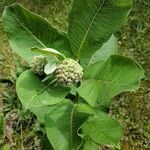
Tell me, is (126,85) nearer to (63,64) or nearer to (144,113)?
(63,64)

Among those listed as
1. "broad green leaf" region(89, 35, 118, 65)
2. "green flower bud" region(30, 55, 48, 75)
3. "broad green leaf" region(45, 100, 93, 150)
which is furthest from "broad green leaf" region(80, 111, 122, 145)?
"green flower bud" region(30, 55, 48, 75)

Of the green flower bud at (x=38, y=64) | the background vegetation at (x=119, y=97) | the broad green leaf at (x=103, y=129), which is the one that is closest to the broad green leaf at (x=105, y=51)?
the broad green leaf at (x=103, y=129)

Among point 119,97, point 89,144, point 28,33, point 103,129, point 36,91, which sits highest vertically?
point 28,33

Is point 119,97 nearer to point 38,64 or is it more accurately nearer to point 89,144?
point 89,144

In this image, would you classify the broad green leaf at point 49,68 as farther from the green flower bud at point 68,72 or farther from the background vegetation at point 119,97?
the background vegetation at point 119,97

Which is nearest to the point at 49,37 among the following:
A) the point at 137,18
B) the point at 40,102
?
the point at 40,102

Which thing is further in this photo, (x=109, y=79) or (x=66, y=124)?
(x=66, y=124)

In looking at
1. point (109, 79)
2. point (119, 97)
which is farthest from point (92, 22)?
point (119, 97)
